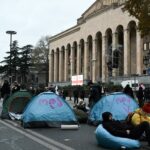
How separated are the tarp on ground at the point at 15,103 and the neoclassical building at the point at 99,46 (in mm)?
40451

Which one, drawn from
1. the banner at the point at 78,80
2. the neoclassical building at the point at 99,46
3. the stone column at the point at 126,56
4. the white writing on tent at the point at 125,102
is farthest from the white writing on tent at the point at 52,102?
the stone column at the point at 126,56

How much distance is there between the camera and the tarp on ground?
2388 cm

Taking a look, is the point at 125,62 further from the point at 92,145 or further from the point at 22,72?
the point at 92,145

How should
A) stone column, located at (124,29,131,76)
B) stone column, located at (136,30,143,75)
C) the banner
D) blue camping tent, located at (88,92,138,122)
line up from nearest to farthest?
blue camping tent, located at (88,92,138,122)
stone column, located at (136,30,143,75)
the banner
stone column, located at (124,29,131,76)

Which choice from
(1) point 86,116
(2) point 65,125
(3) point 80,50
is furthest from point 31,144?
(3) point 80,50

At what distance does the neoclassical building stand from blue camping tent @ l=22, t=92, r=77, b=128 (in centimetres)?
4483

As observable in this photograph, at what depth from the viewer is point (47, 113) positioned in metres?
19.4

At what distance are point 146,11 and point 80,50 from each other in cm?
7558

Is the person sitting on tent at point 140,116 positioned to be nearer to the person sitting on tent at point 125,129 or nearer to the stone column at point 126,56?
the person sitting on tent at point 125,129

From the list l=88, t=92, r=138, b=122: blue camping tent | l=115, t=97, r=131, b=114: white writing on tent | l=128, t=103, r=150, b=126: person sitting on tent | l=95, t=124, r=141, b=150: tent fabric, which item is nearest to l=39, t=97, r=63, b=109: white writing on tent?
l=88, t=92, r=138, b=122: blue camping tent

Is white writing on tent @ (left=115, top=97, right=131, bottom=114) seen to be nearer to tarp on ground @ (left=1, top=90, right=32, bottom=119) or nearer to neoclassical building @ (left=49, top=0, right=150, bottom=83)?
tarp on ground @ (left=1, top=90, right=32, bottom=119)

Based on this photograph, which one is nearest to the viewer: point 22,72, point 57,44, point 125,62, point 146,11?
point 146,11

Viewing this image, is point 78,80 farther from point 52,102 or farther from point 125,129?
point 125,129

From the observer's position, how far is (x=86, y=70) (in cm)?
9706
